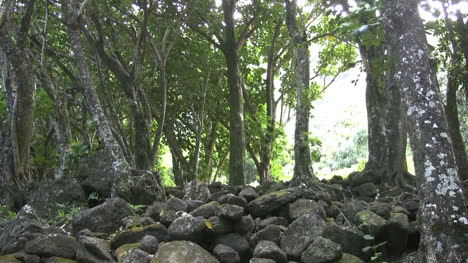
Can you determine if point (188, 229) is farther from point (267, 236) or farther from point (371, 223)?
point (371, 223)

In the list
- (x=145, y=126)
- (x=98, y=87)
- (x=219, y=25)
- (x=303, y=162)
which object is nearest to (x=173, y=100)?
(x=98, y=87)

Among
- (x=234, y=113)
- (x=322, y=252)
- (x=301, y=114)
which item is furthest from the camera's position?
(x=234, y=113)

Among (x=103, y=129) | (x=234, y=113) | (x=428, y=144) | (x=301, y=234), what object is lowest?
(x=301, y=234)

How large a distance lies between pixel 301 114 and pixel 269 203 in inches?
91.9

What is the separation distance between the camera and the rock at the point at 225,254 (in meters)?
5.46

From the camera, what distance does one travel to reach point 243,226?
5.96 m

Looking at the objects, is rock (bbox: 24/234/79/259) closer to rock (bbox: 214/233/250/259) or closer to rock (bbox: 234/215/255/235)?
rock (bbox: 214/233/250/259)

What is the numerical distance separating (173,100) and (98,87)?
3331mm

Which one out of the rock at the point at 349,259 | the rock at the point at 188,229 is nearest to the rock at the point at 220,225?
the rock at the point at 188,229

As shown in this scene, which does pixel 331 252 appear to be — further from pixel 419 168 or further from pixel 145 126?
pixel 145 126

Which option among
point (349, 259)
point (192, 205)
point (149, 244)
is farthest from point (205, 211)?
point (349, 259)

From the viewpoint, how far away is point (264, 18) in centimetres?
1346

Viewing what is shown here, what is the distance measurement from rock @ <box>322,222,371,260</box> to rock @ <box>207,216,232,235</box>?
1.23 m

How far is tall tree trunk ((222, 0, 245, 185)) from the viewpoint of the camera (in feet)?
39.9
